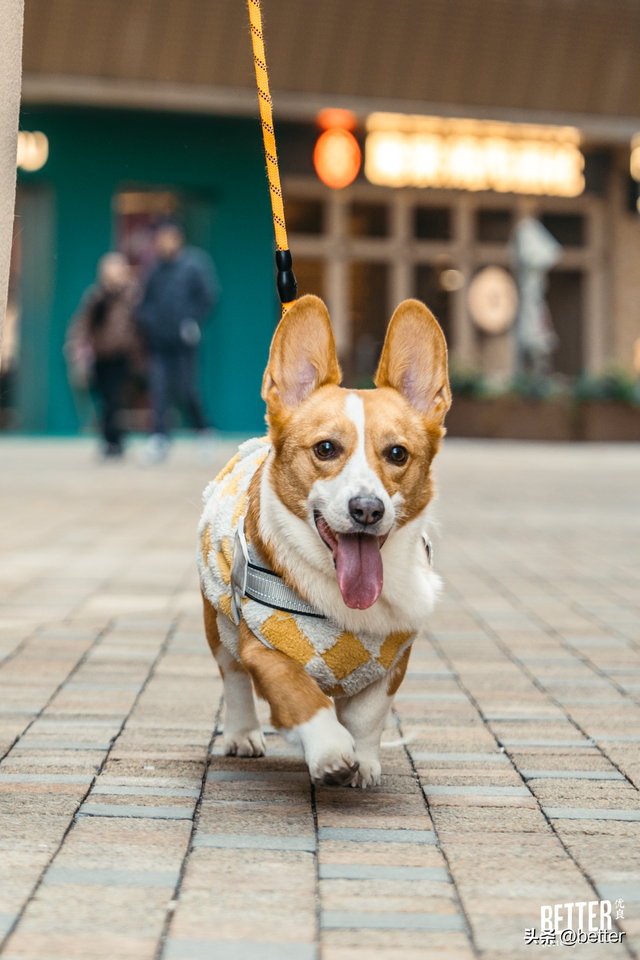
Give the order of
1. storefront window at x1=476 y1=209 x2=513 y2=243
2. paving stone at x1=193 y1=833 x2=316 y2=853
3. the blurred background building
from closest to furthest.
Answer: paving stone at x1=193 y1=833 x2=316 y2=853, the blurred background building, storefront window at x1=476 y1=209 x2=513 y2=243

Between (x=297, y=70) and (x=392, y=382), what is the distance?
57.6 ft

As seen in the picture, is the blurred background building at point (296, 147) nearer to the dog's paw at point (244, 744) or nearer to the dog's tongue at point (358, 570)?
the dog's paw at point (244, 744)

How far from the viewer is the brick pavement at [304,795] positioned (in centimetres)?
212

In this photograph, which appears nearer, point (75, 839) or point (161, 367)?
point (75, 839)

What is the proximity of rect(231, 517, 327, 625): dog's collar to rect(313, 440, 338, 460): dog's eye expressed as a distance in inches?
11.2

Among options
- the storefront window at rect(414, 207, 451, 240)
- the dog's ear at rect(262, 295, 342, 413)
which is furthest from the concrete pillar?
the storefront window at rect(414, 207, 451, 240)

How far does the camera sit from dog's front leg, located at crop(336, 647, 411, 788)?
290cm

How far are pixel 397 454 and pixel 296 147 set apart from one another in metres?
19.2

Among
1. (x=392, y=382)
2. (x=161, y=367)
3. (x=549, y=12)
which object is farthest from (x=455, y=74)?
(x=392, y=382)

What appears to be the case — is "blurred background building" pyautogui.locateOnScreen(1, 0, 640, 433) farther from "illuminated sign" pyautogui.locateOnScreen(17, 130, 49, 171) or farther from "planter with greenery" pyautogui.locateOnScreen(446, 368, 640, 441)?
"planter with greenery" pyautogui.locateOnScreen(446, 368, 640, 441)

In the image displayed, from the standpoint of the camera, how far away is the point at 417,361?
2998 mm

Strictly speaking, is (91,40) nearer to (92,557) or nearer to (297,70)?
(297,70)

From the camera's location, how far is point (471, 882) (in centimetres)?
233

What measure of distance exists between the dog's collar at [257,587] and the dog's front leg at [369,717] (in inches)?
9.2
